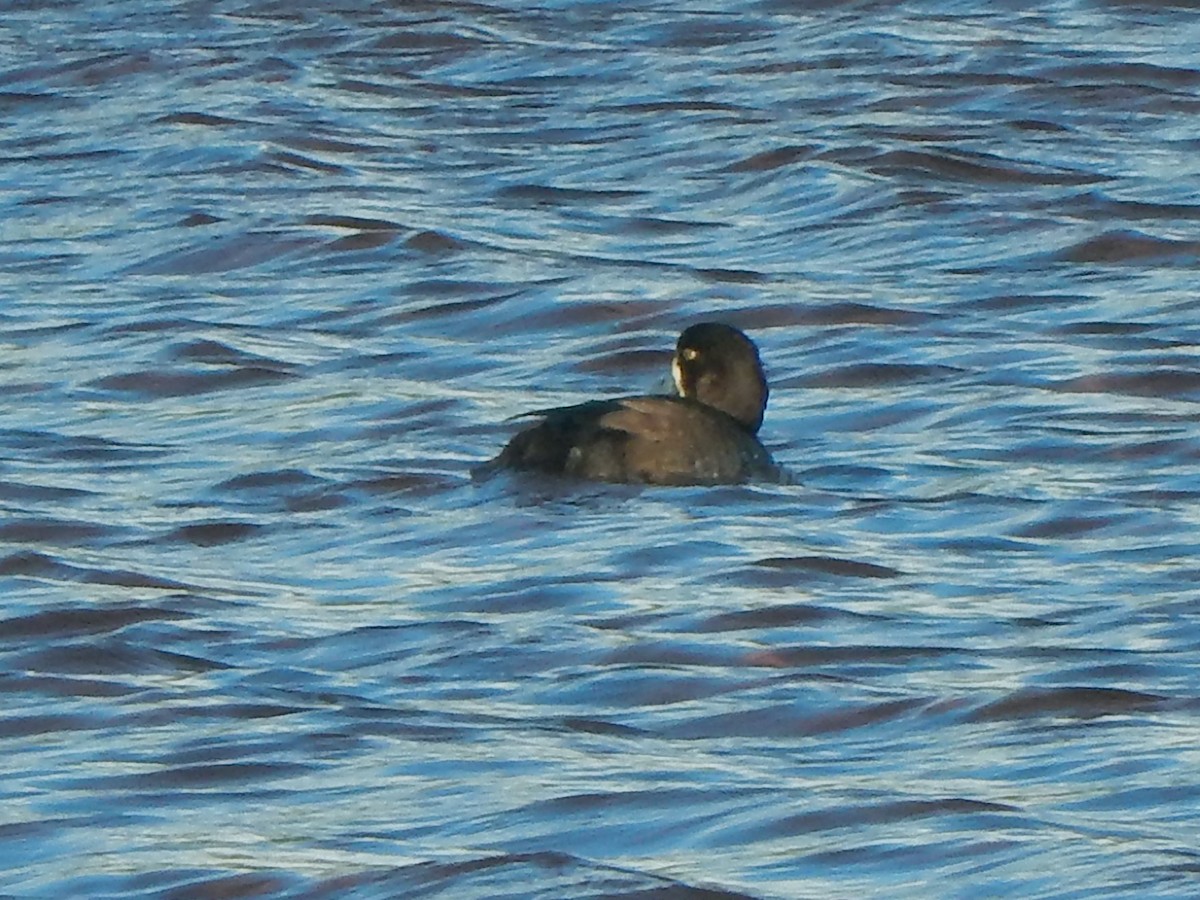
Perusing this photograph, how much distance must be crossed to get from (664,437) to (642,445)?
0.38ft

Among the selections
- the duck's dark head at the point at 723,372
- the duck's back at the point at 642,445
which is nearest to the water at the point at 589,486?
the duck's back at the point at 642,445

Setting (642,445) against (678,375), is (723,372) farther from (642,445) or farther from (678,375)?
(642,445)

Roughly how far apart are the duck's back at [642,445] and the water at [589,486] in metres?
0.08

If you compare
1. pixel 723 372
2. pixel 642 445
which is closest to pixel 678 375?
pixel 723 372

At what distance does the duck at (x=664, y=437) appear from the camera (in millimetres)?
10250

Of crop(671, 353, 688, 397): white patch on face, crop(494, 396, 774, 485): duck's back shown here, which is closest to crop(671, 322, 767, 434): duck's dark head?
crop(671, 353, 688, 397): white patch on face

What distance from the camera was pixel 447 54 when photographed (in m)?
19.0

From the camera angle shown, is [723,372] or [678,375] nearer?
[723,372]

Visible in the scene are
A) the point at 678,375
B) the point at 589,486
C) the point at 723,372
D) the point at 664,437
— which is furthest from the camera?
the point at 678,375

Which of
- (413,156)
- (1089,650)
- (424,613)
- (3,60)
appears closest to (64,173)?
(413,156)

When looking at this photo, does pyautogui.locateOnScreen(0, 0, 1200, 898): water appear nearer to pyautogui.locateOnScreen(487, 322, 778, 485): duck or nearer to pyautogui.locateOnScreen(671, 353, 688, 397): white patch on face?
pyautogui.locateOnScreen(487, 322, 778, 485): duck

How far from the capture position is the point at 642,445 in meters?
10.4

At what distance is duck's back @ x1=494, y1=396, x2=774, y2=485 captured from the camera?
33.6 ft

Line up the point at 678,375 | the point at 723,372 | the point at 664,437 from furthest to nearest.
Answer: the point at 678,375 < the point at 723,372 < the point at 664,437
